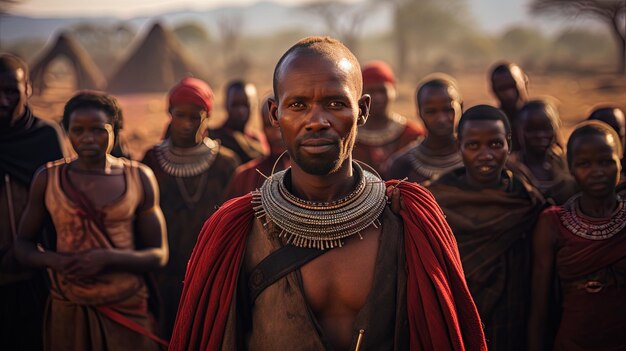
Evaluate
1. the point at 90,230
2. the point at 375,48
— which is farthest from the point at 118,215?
the point at 375,48

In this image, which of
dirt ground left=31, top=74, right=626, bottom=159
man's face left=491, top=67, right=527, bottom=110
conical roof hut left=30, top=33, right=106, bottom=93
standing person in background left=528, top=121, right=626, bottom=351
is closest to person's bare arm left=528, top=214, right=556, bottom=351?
standing person in background left=528, top=121, right=626, bottom=351

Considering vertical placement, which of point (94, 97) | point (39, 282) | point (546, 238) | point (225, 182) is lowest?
point (39, 282)

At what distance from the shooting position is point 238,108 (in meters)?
6.27

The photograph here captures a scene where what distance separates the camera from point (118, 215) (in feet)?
12.3

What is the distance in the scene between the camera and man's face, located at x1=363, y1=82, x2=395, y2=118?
588 centimetres

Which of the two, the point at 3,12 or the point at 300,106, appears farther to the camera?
the point at 3,12

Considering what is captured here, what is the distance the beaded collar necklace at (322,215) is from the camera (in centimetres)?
229

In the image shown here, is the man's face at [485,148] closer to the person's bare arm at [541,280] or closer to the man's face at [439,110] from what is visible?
the person's bare arm at [541,280]

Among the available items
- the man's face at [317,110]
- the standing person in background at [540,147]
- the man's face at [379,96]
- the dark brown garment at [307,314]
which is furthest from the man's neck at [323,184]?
the man's face at [379,96]

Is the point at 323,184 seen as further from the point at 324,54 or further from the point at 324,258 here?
the point at 324,54

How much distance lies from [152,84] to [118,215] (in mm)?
24971

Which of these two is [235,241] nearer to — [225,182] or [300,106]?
[300,106]

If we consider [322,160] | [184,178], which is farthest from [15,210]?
[322,160]

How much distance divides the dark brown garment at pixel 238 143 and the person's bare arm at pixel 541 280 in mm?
3155
